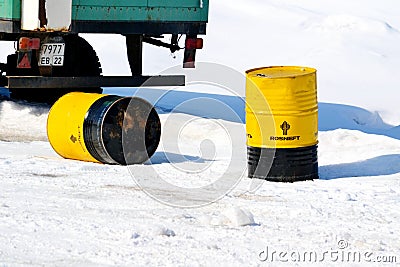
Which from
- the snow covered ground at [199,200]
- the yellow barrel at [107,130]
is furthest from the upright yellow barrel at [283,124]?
the yellow barrel at [107,130]

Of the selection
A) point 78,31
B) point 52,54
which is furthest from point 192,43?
point 52,54

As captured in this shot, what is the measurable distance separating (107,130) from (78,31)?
2.82 m

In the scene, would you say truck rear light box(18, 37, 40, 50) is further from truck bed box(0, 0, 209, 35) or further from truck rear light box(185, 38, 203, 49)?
truck rear light box(185, 38, 203, 49)

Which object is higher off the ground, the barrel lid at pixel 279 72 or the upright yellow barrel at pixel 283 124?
the barrel lid at pixel 279 72

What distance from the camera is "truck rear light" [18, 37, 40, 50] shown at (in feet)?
35.4

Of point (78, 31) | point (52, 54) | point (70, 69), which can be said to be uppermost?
point (78, 31)

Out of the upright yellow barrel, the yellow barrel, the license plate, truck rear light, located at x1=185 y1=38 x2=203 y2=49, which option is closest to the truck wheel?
the license plate

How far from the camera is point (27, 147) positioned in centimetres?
948

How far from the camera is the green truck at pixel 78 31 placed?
35.1 feet

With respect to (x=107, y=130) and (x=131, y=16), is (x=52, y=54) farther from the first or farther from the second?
(x=107, y=130)

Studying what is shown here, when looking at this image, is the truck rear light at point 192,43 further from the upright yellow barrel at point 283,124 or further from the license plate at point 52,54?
the upright yellow barrel at point 283,124

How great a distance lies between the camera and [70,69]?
11797 millimetres

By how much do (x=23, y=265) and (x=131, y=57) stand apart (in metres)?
7.37

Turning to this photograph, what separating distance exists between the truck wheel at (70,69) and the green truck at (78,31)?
0.01 metres
